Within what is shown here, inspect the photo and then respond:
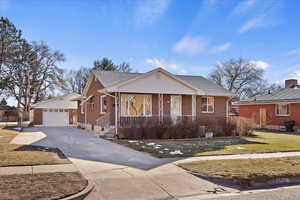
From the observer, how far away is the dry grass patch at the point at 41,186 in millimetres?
4823

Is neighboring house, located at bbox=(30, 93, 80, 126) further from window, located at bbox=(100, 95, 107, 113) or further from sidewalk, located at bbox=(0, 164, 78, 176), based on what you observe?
sidewalk, located at bbox=(0, 164, 78, 176)

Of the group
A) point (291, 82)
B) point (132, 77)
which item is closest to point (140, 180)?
point (132, 77)

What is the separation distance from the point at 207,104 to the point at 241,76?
2988 centimetres

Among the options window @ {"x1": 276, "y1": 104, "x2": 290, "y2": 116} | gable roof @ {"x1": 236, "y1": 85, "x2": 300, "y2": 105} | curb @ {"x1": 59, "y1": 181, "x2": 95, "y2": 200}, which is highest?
gable roof @ {"x1": 236, "y1": 85, "x2": 300, "y2": 105}

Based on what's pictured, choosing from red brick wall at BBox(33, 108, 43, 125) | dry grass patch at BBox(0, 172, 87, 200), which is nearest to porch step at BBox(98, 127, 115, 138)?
dry grass patch at BBox(0, 172, 87, 200)

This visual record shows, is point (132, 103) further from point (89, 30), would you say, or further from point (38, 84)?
point (38, 84)

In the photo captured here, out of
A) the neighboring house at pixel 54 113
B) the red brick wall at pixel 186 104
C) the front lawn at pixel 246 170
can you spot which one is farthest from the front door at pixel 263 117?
the neighboring house at pixel 54 113

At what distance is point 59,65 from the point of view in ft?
133

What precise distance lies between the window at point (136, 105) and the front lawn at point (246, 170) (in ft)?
33.3

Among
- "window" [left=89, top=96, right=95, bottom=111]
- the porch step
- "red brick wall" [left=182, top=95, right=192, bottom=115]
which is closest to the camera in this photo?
the porch step

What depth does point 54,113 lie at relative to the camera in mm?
29578

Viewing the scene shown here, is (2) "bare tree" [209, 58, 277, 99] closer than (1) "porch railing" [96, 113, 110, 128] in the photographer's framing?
No

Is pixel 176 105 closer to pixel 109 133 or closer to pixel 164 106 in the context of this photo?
pixel 164 106

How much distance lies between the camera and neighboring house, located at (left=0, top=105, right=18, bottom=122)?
147 ft
